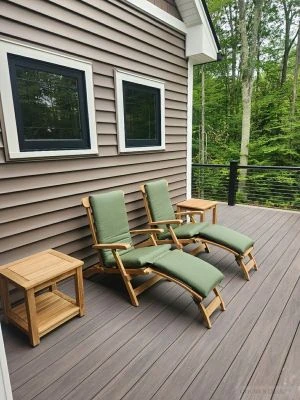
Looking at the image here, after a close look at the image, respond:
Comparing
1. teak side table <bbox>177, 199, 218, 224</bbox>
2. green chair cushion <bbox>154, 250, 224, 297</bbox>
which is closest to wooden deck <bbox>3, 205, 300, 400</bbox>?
green chair cushion <bbox>154, 250, 224, 297</bbox>

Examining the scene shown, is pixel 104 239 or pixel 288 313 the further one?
pixel 104 239

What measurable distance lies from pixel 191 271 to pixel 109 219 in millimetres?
1019

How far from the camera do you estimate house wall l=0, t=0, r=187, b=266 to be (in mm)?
2129

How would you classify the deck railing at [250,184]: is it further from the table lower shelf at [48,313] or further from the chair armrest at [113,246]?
the table lower shelf at [48,313]

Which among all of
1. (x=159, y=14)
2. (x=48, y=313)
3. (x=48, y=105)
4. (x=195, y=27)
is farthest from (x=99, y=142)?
(x=195, y=27)

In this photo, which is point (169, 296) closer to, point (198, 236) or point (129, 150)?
point (198, 236)

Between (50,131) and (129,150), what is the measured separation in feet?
3.37

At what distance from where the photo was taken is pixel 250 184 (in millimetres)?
9148

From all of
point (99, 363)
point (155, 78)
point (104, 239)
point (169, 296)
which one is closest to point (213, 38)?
point (155, 78)

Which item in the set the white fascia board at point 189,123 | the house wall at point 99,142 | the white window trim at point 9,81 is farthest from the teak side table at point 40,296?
the white fascia board at point 189,123

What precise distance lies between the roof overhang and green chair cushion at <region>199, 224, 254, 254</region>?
2.63 meters

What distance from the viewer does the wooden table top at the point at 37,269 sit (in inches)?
69.3

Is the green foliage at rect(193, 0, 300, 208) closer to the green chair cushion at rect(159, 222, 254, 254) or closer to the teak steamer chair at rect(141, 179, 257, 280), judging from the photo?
the teak steamer chair at rect(141, 179, 257, 280)

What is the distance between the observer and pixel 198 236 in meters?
2.97
